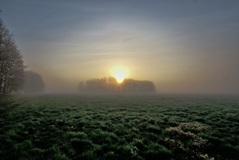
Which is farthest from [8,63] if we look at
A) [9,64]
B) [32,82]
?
[32,82]

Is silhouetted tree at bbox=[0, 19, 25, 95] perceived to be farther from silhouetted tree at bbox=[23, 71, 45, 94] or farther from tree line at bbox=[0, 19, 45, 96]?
silhouetted tree at bbox=[23, 71, 45, 94]

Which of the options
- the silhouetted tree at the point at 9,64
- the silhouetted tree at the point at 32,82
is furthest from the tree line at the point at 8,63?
the silhouetted tree at the point at 32,82

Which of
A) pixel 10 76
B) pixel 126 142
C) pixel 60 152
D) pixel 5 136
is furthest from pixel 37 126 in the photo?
pixel 10 76

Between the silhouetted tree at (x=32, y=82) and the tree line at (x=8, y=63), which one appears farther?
the silhouetted tree at (x=32, y=82)

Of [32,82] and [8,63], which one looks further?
[32,82]

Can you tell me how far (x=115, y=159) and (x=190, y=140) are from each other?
21.6ft

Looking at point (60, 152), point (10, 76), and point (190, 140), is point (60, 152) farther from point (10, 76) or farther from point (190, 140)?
point (10, 76)

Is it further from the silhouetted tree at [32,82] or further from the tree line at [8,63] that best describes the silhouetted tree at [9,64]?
the silhouetted tree at [32,82]

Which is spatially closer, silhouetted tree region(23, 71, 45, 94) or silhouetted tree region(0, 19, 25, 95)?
silhouetted tree region(0, 19, 25, 95)

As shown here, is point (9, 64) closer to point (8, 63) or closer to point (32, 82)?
point (8, 63)

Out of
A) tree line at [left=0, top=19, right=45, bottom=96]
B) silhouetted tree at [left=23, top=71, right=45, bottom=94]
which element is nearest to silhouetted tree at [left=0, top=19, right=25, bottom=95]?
tree line at [left=0, top=19, right=45, bottom=96]

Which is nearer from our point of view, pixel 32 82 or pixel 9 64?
pixel 9 64

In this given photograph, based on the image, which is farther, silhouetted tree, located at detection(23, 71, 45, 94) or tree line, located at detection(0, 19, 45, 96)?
silhouetted tree, located at detection(23, 71, 45, 94)

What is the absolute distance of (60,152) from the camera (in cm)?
1152
